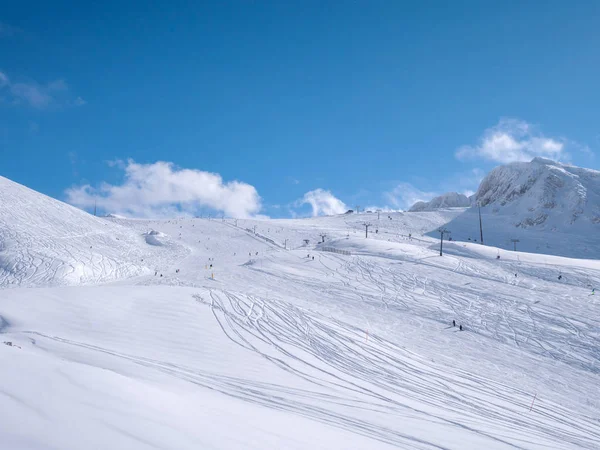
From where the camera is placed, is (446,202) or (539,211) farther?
(446,202)

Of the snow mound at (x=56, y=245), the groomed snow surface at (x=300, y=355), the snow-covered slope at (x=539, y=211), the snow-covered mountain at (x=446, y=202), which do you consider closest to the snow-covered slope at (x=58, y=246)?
the snow mound at (x=56, y=245)

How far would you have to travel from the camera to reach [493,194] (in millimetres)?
112938

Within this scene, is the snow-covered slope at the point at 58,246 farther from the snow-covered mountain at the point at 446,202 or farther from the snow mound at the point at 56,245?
the snow-covered mountain at the point at 446,202

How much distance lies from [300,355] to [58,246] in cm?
3784

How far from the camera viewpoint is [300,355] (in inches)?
635

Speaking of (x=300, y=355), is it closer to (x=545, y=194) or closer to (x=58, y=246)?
(x=58, y=246)

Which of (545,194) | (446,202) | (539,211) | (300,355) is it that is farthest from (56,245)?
(446,202)

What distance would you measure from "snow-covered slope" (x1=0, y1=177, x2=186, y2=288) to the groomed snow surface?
404 mm

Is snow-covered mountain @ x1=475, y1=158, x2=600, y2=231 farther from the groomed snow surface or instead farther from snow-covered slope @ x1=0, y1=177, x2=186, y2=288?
snow-covered slope @ x1=0, y1=177, x2=186, y2=288

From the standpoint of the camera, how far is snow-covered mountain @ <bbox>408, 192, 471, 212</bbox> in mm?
145375

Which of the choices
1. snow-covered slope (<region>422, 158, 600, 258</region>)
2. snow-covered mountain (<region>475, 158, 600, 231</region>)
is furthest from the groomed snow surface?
snow-covered mountain (<region>475, 158, 600, 231</region>)

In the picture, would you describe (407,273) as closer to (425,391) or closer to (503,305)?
(503,305)

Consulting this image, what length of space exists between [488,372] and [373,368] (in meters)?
5.56

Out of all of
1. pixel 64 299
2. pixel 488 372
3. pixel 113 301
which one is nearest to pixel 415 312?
pixel 488 372
